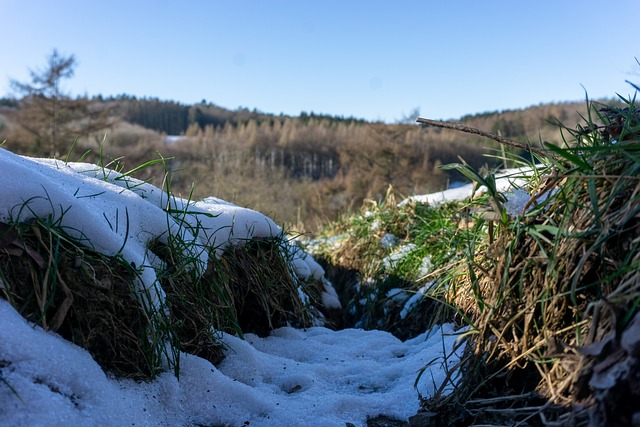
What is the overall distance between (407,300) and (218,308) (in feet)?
5.63

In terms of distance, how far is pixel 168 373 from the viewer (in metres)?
1.63

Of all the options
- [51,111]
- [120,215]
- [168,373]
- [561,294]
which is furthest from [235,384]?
[51,111]

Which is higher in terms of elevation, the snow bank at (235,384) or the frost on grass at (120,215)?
the frost on grass at (120,215)

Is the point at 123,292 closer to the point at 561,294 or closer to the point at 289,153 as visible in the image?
the point at 561,294

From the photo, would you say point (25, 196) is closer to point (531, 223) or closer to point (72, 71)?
point (531, 223)

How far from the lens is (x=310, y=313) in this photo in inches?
120

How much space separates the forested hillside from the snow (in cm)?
36

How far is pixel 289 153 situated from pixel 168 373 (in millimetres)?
52895

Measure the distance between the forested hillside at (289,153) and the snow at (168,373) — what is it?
14.1 inches

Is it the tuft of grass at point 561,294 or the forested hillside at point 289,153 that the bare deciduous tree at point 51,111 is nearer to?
the forested hillside at point 289,153

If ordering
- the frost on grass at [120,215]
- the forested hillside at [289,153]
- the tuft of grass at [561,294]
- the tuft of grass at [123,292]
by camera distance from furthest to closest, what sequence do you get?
the forested hillside at [289,153] → the frost on grass at [120,215] → the tuft of grass at [123,292] → the tuft of grass at [561,294]

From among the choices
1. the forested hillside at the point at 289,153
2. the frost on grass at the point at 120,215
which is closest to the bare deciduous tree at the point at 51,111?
the forested hillside at the point at 289,153

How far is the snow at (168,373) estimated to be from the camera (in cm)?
126

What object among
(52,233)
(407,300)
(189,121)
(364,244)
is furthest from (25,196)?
(189,121)
